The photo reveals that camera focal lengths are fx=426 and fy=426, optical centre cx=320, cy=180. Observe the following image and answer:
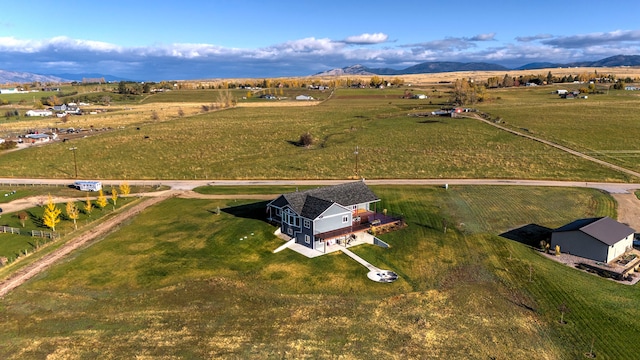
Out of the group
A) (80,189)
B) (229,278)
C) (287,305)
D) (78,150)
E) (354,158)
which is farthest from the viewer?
(78,150)

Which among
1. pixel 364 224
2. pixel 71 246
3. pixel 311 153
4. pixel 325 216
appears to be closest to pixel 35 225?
pixel 71 246

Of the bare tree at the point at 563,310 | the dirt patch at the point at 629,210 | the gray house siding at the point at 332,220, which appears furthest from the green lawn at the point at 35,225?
the dirt patch at the point at 629,210

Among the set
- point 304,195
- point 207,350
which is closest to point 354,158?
point 304,195

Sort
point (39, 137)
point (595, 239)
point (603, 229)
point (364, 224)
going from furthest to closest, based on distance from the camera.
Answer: point (39, 137) < point (364, 224) < point (603, 229) < point (595, 239)

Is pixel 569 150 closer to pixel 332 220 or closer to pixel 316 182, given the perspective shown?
pixel 316 182

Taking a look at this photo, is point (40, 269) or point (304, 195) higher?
point (304, 195)

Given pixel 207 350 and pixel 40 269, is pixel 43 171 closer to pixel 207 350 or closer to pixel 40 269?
pixel 40 269

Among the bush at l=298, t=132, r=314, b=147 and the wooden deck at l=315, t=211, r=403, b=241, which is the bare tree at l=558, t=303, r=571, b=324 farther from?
the bush at l=298, t=132, r=314, b=147

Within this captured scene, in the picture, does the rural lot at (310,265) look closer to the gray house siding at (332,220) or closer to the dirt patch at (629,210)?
the dirt patch at (629,210)
